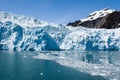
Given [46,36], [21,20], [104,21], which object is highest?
[104,21]

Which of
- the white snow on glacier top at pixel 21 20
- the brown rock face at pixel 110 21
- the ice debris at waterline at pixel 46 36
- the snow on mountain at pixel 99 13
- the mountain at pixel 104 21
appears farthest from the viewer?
the snow on mountain at pixel 99 13

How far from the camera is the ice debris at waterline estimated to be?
3991 centimetres

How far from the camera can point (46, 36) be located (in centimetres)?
4100

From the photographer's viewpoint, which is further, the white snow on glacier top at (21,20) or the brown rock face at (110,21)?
the brown rock face at (110,21)

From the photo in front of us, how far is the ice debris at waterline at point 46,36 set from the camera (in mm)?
39906

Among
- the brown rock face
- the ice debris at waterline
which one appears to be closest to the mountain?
the brown rock face

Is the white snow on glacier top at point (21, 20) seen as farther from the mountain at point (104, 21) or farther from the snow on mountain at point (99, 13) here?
the snow on mountain at point (99, 13)

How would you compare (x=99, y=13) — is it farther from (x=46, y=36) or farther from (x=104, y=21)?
(x=46, y=36)

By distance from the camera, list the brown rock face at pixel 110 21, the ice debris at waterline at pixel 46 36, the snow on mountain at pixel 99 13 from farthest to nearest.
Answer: the snow on mountain at pixel 99 13, the brown rock face at pixel 110 21, the ice debris at waterline at pixel 46 36

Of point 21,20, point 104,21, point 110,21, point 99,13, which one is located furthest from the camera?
point 99,13

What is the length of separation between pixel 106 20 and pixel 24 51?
31.9 m

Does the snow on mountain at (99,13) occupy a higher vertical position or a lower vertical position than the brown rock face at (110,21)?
higher

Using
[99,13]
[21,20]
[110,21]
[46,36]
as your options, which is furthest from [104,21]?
[46,36]

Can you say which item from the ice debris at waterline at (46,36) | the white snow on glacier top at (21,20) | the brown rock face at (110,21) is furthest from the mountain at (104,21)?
the white snow on glacier top at (21,20)
